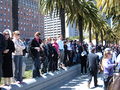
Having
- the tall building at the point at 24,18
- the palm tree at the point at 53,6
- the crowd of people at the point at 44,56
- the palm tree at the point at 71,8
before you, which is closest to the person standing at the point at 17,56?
the crowd of people at the point at 44,56

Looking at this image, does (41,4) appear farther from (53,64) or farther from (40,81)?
(40,81)

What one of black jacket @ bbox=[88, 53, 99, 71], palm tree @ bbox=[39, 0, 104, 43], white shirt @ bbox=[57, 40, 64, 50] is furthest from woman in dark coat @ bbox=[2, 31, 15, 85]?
palm tree @ bbox=[39, 0, 104, 43]

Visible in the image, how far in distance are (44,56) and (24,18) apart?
361ft

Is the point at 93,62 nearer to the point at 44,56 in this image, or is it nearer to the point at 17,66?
the point at 44,56

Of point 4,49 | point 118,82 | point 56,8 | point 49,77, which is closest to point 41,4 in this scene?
point 56,8

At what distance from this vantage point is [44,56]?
468 inches

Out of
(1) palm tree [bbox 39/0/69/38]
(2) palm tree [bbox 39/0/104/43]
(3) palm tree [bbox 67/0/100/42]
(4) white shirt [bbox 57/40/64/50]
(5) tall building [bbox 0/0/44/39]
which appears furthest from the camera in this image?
(5) tall building [bbox 0/0/44/39]

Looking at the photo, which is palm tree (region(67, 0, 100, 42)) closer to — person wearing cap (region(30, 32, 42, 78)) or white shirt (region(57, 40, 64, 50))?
white shirt (region(57, 40, 64, 50))

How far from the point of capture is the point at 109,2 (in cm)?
1616

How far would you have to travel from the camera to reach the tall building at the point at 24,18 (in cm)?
10575

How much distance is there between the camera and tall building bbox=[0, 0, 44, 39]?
10575 cm

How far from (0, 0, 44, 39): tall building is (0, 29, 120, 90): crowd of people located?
90.4 metres

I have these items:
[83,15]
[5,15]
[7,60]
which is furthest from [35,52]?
[5,15]

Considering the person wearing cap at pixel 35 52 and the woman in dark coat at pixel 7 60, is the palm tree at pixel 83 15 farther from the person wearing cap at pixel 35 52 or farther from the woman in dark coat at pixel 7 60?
the woman in dark coat at pixel 7 60
